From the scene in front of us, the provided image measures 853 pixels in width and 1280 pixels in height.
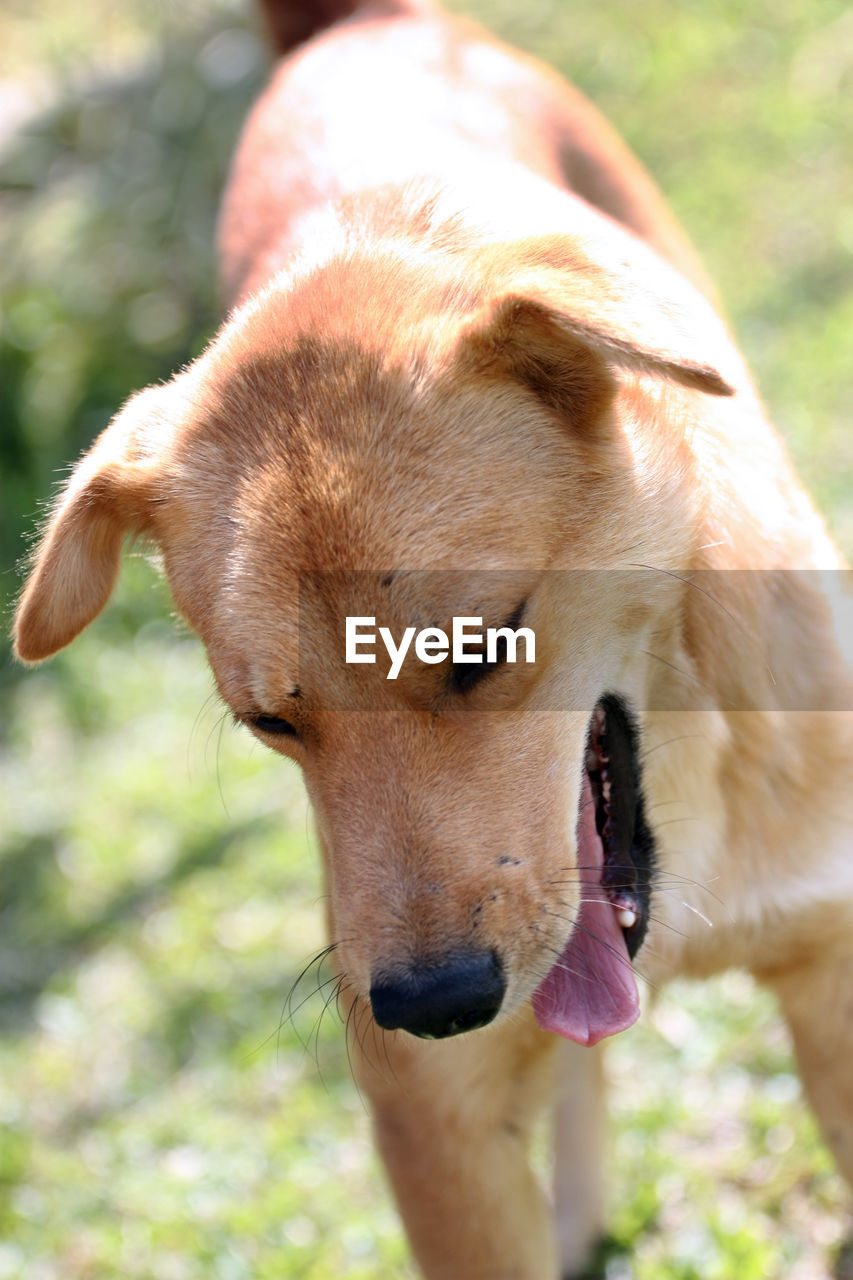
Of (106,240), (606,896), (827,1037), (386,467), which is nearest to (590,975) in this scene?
(606,896)

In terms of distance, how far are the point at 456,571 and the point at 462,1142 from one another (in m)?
1.25

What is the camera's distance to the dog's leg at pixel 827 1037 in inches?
118

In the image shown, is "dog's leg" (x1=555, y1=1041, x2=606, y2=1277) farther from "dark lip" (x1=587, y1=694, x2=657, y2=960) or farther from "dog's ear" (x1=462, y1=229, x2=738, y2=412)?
"dog's ear" (x1=462, y1=229, x2=738, y2=412)

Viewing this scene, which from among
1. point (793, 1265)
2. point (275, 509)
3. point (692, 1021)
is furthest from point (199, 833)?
point (275, 509)

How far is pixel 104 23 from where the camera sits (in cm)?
1004

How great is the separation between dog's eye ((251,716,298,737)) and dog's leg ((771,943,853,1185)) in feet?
4.03

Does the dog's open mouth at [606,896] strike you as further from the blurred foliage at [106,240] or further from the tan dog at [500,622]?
the blurred foliage at [106,240]

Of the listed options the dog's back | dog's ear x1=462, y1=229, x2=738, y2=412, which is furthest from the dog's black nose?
the dog's back

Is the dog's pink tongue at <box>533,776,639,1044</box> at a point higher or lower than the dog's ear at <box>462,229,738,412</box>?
lower

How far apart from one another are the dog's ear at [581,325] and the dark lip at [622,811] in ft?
2.00

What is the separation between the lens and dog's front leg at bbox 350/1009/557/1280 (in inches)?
113

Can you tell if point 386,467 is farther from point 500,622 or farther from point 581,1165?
point 581,1165

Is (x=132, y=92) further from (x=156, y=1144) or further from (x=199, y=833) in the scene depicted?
(x=156, y=1144)

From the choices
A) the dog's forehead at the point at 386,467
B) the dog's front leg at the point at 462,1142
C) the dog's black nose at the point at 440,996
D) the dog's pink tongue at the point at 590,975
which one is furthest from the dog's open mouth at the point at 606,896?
the dog's forehead at the point at 386,467
